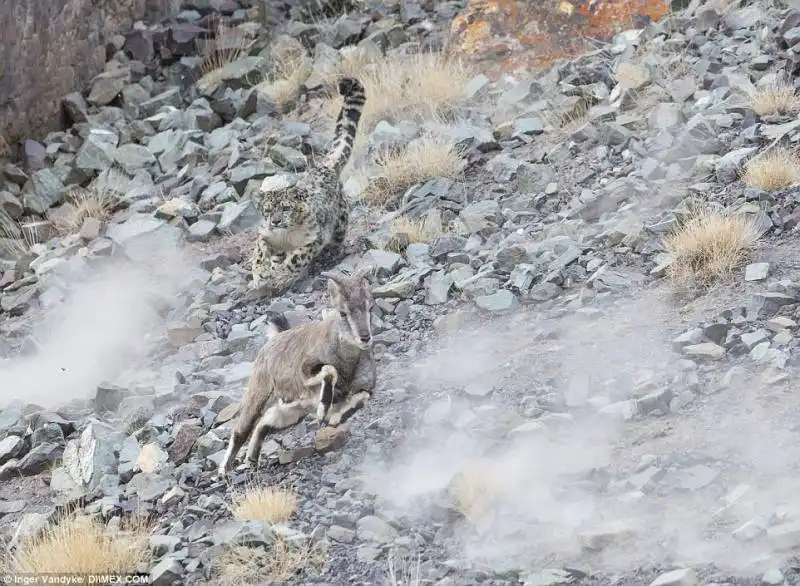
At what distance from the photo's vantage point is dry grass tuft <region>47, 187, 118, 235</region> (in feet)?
46.3

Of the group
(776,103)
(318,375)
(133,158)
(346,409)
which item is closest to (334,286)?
(318,375)

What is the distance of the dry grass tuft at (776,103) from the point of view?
1161cm

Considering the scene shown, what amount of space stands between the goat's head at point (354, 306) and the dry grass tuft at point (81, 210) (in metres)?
6.28

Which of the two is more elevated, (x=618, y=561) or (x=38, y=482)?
(x=618, y=561)

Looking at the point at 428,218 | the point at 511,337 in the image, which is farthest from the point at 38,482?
the point at 428,218

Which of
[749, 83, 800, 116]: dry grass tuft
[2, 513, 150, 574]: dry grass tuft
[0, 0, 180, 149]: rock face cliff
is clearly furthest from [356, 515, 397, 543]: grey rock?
[0, 0, 180, 149]: rock face cliff

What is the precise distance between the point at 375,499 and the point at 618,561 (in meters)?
1.63

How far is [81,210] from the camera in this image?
557 inches

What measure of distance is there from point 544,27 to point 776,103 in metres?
3.73

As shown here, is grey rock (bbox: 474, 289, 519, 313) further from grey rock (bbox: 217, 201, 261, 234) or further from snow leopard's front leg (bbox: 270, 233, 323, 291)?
grey rock (bbox: 217, 201, 261, 234)

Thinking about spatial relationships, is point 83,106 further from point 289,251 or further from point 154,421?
point 154,421

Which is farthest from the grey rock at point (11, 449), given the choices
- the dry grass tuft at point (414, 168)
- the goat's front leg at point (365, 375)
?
the dry grass tuft at point (414, 168)

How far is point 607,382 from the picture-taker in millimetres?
8203

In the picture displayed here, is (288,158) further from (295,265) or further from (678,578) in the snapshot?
(678,578)
